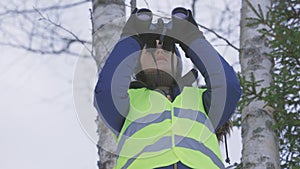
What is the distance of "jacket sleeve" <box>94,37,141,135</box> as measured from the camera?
2336 millimetres

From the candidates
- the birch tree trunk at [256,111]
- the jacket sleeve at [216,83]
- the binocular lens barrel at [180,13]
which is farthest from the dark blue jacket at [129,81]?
the birch tree trunk at [256,111]

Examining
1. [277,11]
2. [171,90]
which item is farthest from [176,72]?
[277,11]

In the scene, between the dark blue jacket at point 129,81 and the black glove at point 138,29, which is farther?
the black glove at point 138,29

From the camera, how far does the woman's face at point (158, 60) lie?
2.47 meters

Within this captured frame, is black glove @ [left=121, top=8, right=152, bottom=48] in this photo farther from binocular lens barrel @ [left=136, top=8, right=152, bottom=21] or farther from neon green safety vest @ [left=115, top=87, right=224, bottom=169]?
neon green safety vest @ [left=115, top=87, right=224, bottom=169]

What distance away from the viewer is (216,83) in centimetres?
238

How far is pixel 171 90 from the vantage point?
8.18 ft

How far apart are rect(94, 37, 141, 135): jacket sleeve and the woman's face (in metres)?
0.05

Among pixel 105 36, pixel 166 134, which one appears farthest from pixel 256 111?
pixel 166 134

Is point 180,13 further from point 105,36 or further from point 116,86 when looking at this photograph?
point 105,36

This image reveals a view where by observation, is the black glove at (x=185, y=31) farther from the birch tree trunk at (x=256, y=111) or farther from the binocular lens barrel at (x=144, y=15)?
the birch tree trunk at (x=256, y=111)

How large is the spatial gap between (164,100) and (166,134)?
0.14 meters

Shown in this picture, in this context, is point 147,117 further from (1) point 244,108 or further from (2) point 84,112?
(1) point 244,108

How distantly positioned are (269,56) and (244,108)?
390 millimetres
